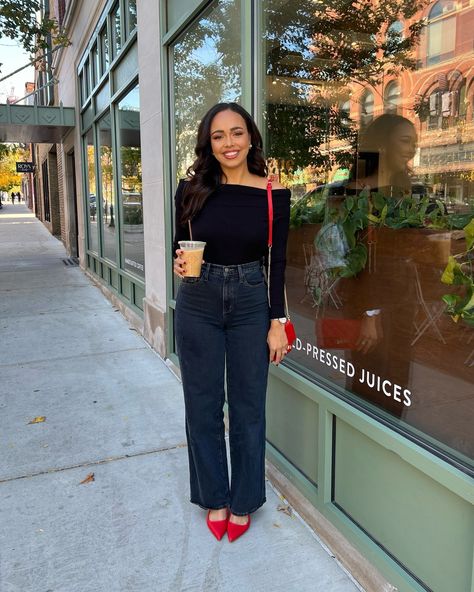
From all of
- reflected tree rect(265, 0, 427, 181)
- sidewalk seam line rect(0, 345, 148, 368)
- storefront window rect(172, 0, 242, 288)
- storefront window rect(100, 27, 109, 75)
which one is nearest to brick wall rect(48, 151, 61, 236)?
storefront window rect(100, 27, 109, 75)

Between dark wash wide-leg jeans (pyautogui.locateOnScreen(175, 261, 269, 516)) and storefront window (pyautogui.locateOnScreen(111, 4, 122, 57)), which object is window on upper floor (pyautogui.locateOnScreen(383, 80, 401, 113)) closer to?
dark wash wide-leg jeans (pyautogui.locateOnScreen(175, 261, 269, 516))

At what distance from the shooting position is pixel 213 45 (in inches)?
156

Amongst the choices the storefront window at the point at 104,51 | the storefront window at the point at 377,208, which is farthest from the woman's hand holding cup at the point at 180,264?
the storefront window at the point at 104,51

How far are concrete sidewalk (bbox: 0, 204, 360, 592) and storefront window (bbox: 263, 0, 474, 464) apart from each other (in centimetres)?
81

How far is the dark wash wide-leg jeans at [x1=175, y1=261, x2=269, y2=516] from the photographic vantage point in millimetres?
2283

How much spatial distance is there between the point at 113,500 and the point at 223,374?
101 cm

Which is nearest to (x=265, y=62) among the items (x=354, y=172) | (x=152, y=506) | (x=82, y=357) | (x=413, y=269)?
(x=354, y=172)

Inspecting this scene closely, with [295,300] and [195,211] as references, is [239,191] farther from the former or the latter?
[295,300]

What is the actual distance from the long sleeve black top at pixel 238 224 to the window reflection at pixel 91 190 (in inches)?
293

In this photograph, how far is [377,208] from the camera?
97.6 inches

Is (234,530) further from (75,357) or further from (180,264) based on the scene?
(75,357)

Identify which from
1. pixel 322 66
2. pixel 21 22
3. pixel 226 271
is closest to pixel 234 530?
pixel 226 271

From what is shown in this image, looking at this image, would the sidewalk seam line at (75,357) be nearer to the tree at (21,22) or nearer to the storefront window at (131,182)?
the storefront window at (131,182)

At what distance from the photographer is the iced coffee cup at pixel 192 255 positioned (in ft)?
6.91
